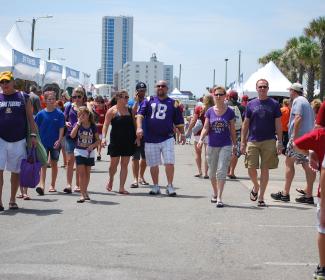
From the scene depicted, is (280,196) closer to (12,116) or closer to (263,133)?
(263,133)

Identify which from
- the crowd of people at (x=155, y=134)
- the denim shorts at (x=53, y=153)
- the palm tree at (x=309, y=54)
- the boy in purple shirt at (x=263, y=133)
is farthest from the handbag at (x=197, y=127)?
the palm tree at (x=309, y=54)

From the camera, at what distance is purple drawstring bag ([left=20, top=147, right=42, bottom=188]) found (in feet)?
31.3

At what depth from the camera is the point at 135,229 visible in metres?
8.01

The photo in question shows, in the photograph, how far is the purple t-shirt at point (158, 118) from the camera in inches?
447

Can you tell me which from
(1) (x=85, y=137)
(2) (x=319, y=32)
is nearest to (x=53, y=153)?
(1) (x=85, y=137)

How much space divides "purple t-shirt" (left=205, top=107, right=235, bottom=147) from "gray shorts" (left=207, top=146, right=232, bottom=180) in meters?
0.08

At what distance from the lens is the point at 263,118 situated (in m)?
→ 10.1

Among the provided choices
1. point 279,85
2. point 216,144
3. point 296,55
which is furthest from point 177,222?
point 296,55

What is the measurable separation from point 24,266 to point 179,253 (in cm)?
156

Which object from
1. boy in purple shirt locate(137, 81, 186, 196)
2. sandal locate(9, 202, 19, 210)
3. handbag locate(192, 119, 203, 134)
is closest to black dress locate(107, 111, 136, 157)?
boy in purple shirt locate(137, 81, 186, 196)

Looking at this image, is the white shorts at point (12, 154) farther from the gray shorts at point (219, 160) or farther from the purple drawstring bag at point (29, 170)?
the gray shorts at point (219, 160)

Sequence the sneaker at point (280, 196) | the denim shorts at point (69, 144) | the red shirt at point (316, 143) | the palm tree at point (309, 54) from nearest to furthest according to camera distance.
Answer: the red shirt at point (316, 143), the sneaker at point (280, 196), the denim shorts at point (69, 144), the palm tree at point (309, 54)

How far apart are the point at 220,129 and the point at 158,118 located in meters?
1.46

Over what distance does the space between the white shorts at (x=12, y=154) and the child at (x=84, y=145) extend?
1.15 meters
